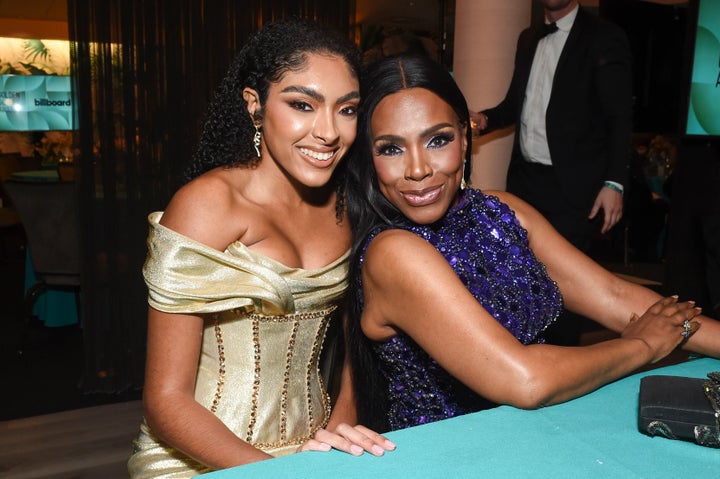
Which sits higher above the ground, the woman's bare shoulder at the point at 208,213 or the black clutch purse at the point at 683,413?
the woman's bare shoulder at the point at 208,213

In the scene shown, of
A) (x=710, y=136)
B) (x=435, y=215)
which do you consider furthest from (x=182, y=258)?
(x=710, y=136)

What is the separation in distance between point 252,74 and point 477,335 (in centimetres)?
86

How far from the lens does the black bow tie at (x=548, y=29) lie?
331 centimetres

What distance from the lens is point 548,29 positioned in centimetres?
333

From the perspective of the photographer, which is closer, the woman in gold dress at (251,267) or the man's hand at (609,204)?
the woman in gold dress at (251,267)

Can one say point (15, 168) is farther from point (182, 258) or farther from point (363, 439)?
point (363, 439)

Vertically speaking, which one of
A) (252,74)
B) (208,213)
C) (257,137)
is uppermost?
(252,74)

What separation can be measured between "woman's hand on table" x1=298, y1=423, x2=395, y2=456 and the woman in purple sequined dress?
314 millimetres

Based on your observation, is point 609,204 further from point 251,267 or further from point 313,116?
point 251,267

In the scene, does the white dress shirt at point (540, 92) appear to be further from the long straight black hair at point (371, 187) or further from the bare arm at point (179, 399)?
the bare arm at point (179, 399)

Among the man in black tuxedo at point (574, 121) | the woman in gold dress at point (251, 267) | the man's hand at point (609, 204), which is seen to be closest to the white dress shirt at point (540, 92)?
the man in black tuxedo at point (574, 121)

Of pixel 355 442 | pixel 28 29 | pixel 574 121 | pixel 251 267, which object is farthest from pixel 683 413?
pixel 28 29

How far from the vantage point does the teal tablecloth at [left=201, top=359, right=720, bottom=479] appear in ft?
3.31

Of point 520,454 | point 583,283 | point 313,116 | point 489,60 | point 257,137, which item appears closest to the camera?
point 520,454
